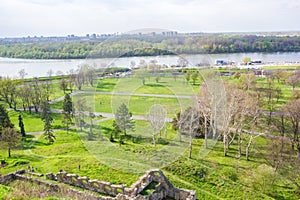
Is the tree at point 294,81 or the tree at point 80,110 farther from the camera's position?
the tree at point 294,81

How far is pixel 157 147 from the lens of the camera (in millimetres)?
16641

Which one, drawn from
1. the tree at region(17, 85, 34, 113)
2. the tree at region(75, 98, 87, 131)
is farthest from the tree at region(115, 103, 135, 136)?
the tree at region(17, 85, 34, 113)

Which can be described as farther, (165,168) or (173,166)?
(173,166)

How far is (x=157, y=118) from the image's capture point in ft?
62.7

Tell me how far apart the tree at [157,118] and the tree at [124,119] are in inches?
55.6

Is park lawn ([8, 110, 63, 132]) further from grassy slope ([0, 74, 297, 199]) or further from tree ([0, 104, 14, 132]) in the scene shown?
grassy slope ([0, 74, 297, 199])

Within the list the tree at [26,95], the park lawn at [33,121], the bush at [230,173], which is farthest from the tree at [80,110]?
the tree at [26,95]

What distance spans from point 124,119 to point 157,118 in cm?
283

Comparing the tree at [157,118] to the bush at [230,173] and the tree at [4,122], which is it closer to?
the bush at [230,173]

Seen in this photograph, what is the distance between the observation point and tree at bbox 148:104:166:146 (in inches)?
731

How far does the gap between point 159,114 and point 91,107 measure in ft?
15.9

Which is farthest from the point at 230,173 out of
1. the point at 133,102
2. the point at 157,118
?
the point at 133,102

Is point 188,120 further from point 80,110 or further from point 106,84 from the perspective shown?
point 80,110

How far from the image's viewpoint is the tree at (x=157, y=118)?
1856 centimetres
